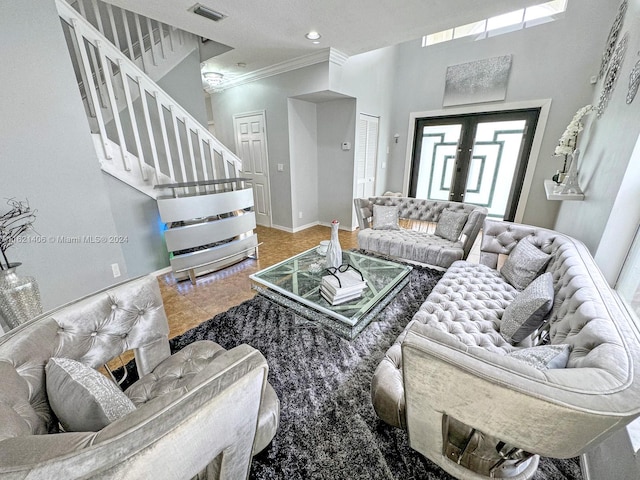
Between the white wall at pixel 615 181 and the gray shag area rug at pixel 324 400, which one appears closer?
the gray shag area rug at pixel 324 400

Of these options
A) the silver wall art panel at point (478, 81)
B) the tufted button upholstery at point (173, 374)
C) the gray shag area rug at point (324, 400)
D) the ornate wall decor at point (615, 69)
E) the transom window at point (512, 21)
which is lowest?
the gray shag area rug at point (324, 400)

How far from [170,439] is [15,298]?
1.99 m

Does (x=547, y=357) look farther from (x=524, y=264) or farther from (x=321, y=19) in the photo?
(x=321, y=19)

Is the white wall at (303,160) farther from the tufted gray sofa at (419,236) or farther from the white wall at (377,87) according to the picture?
the tufted gray sofa at (419,236)

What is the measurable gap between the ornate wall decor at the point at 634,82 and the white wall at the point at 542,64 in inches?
97.7

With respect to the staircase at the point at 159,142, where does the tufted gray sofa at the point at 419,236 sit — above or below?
below

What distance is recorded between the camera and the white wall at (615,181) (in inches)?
55.2

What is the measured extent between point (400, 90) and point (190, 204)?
14.0 feet

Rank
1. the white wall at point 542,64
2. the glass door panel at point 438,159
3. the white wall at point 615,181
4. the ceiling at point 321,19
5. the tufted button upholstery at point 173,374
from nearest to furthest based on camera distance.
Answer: the tufted button upholstery at point 173,374 < the white wall at point 615,181 < the ceiling at point 321,19 < the white wall at point 542,64 < the glass door panel at point 438,159

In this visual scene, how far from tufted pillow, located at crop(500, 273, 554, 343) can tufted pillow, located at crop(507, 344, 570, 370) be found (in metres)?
0.41

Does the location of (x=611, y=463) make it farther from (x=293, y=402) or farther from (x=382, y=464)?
(x=293, y=402)

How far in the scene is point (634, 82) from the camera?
1511 mm

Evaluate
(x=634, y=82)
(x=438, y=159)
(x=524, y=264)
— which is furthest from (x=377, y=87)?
(x=524, y=264)

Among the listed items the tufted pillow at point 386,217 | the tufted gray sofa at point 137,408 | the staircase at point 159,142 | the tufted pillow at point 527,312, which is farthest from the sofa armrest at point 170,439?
the tufted pillow at point 386,217
